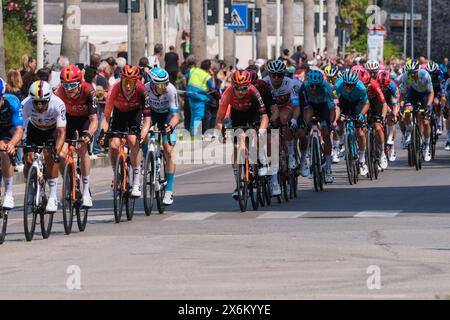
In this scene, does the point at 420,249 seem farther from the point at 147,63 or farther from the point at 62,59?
the point at 147,63

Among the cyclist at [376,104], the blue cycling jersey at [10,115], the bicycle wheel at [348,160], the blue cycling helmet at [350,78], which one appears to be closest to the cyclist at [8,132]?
the blue cycling jersey at [10,115]

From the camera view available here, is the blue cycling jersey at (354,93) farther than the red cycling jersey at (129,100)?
Yes

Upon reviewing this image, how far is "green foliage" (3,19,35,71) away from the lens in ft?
126

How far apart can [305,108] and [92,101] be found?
20.0 feet

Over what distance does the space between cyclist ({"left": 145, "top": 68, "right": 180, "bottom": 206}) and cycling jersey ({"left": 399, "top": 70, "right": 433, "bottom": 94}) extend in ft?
30.0

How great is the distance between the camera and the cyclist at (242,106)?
21.4 metres

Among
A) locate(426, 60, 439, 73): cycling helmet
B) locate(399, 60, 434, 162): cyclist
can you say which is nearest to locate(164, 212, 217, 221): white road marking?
locate(399, 60, 434, 162): cyclist

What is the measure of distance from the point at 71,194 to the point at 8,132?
115 centimetres

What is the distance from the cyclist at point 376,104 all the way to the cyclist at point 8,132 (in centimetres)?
1027

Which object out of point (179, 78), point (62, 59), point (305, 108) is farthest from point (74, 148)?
point (179, 78)

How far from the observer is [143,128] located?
20.4 metres

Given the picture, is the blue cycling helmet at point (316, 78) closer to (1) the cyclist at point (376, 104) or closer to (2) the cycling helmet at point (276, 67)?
(2) the cycling helmet at point (276, 67)

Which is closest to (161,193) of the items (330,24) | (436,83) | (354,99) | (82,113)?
(82,113)

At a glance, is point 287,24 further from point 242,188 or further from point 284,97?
point 242,188
